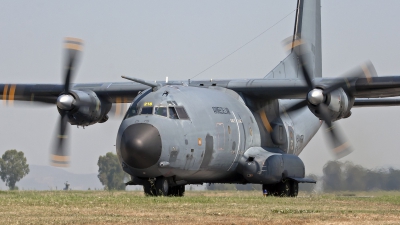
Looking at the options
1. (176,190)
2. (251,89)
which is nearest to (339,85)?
(251,89)

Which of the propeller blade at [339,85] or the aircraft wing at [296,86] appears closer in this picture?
the propeller blade at [339,85]

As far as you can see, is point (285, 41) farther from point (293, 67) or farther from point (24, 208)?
point (24, 208)

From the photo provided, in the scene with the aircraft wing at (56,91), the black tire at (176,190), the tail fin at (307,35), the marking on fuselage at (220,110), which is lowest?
the black tire at (176,190)

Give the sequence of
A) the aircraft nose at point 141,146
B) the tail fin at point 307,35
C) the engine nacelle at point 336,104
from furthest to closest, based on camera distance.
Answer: the tail fin at point 307,35
the engine nacelle at point 336,104
the aircraft nose at point 141,146

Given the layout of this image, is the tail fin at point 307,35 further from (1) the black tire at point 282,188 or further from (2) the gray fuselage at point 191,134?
(1) the black tire at point 282,188

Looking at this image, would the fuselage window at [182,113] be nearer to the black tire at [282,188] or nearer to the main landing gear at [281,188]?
the main landing gear at [281,188]

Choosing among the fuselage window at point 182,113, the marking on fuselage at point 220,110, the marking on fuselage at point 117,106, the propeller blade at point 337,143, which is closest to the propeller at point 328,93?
the propeller blade at point 337,143

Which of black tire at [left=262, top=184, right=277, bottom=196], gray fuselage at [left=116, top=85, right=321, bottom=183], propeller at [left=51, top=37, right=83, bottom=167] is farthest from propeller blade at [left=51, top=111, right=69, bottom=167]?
black tire at [left=262, top=184, right=277, bottom=196]

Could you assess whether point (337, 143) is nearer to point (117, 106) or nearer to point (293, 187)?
point (293, 187)

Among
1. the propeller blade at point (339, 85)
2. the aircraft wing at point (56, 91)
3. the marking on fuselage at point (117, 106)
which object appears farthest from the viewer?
the marking on fuselage at point (117, 106)

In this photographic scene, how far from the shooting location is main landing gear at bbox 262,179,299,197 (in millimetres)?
26156

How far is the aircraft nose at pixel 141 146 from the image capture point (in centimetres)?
2050

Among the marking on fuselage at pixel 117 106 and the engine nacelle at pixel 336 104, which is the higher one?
the marking on fuselage at pixel 117 106

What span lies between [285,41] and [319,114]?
2980 millimetres
